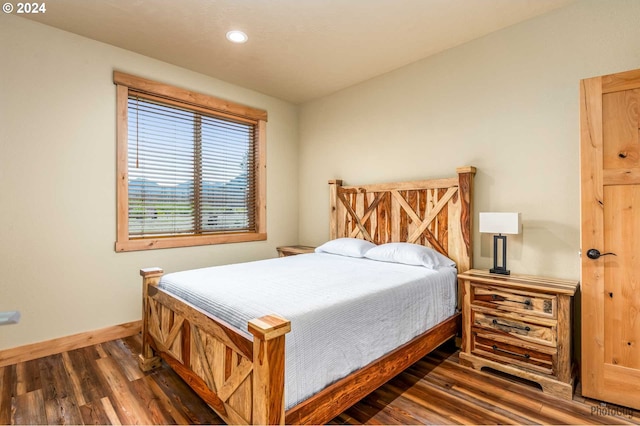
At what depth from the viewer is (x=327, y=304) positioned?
1778 millimetres

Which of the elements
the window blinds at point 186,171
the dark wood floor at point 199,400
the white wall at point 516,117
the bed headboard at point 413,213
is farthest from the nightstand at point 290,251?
the dark wood floor at point 199,400

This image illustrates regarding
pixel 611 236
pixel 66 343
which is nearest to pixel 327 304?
pixel 611 236

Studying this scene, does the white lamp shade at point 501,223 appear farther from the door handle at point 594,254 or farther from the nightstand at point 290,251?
the nightstand at point 290,251

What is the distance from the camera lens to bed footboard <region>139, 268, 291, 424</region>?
54.5 inches

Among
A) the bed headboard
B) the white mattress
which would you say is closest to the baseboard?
the white mattress

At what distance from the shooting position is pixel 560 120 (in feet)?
8.27

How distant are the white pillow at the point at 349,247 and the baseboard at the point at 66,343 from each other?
2.14 m

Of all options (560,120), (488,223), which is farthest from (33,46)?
(560,120)

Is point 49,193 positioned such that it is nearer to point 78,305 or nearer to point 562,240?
point 78,305

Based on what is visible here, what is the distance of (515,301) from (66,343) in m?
3.73

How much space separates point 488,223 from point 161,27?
3214mm

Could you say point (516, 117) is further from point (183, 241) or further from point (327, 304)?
point (183, 241)

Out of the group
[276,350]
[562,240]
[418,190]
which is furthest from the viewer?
[418,190]

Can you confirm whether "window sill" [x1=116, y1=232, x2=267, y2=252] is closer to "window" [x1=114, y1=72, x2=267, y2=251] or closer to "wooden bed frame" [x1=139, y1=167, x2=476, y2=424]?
"window" [x1=114, y1=72, x2=267, y2=251]
